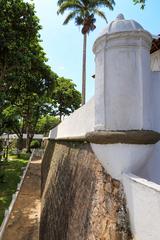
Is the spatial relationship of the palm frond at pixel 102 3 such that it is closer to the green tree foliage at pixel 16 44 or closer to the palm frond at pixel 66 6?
the palm frond at pixel 66 6

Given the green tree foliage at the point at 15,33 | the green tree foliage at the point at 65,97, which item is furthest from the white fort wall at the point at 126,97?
the green tree foliage at the point at 65,97

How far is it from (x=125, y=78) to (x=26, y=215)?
35.9 feet

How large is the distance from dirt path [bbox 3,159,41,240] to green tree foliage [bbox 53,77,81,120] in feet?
84.9

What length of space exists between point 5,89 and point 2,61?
281 centimetres

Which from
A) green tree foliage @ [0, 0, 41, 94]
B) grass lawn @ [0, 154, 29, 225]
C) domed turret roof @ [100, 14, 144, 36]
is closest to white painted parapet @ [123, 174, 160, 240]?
domed turret roof @ [100, 14, 144, 36]

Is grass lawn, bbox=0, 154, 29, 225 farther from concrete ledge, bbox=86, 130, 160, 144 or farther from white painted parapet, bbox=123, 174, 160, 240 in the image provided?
white painted parapet, bbox=123, 174, 160, 240

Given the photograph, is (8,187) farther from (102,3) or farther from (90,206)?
(102,3)

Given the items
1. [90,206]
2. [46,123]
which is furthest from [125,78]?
[46,123]

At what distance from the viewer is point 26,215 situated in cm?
1370

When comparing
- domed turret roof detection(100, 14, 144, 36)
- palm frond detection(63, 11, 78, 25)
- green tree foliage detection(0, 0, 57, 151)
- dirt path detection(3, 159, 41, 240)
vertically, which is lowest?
dirt path detection(3, 159, 41, 240)

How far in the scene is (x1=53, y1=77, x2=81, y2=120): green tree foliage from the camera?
150 feet

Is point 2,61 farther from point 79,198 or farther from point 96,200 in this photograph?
point 96,200

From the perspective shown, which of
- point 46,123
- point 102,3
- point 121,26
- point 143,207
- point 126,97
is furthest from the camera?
point 46,123

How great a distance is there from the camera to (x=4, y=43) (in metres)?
14.4
